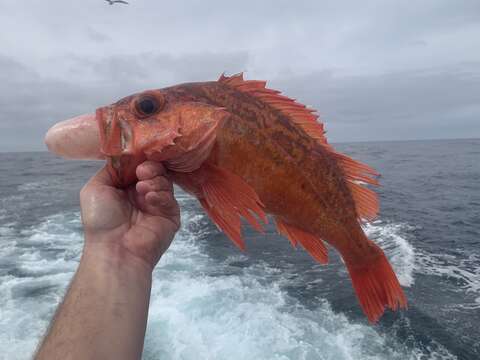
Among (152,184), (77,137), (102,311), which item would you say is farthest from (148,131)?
(102,311)

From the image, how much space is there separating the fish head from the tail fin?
1872mm

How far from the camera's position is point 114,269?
112 inches

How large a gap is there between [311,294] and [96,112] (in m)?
10.7

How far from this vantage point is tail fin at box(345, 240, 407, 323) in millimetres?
3414

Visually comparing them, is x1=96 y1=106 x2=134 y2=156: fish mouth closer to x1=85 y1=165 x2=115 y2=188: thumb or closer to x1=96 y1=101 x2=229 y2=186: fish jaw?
x1=96 y1=101 x2=229 y2=186: fish jaw

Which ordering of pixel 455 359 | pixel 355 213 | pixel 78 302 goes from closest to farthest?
pixel 78 302 < pixel 355 213 < pixel 455 359

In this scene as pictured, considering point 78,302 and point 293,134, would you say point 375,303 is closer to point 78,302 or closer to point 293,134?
point 293,134

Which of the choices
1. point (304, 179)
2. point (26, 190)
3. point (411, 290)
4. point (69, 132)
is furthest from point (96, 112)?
point (26, 190)

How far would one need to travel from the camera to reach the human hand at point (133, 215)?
296cm

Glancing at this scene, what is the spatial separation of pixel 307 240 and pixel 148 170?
1.56 meters

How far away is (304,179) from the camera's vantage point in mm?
3102

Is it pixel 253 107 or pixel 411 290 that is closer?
pixel 253 107

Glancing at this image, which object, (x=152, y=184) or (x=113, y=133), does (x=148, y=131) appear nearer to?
(x=113, y=133)

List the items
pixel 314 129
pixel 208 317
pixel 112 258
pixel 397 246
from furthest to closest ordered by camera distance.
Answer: pixel 397 246 < pixel 208 317 < pixel 314 129 < pixel 112 258
